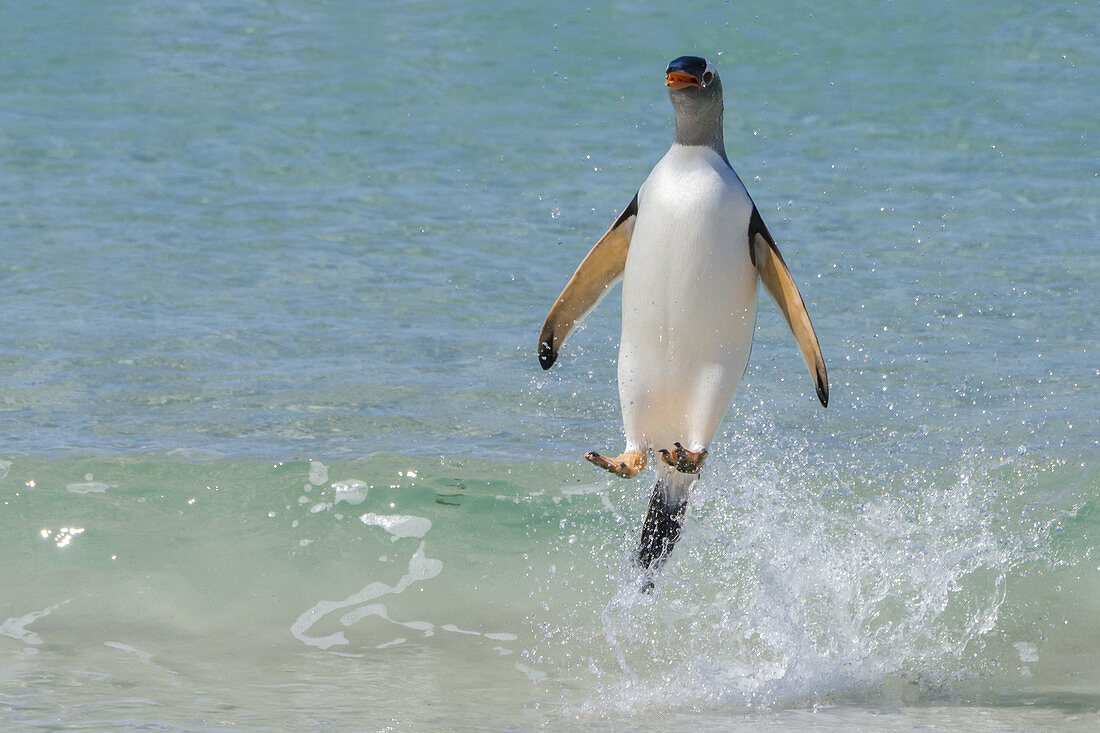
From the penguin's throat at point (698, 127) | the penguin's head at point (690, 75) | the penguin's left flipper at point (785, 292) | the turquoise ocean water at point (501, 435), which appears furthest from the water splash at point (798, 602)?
the penguin's head at point (690, 75)

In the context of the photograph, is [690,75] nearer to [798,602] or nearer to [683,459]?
[683,459]

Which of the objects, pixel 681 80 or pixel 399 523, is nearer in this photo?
pixel 681 80

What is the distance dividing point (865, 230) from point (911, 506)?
4.50 m

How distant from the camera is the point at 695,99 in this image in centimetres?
385

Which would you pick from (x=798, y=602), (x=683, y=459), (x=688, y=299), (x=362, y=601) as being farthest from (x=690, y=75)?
(x=362, y=601)

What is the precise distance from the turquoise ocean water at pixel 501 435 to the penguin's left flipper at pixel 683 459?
42 cm

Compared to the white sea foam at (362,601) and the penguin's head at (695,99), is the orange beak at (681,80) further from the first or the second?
the white sea foam at (362,601)

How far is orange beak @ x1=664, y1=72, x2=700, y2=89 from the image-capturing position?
3.78 metres

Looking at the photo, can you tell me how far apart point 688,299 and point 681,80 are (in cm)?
58

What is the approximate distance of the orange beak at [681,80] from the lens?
378 centimetres

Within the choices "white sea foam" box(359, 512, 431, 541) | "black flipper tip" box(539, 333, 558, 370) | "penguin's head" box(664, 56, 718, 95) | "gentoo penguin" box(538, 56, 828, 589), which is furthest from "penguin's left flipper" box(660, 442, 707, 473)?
"white sea foam" box(359, 512, 431, 541)

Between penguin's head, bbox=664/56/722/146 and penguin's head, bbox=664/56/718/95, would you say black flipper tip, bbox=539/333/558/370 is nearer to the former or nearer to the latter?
penguin's head, bbox=664/56/722/146

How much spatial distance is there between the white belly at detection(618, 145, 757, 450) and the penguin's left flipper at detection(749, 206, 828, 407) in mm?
36

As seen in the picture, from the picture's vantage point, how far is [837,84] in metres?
13.0
